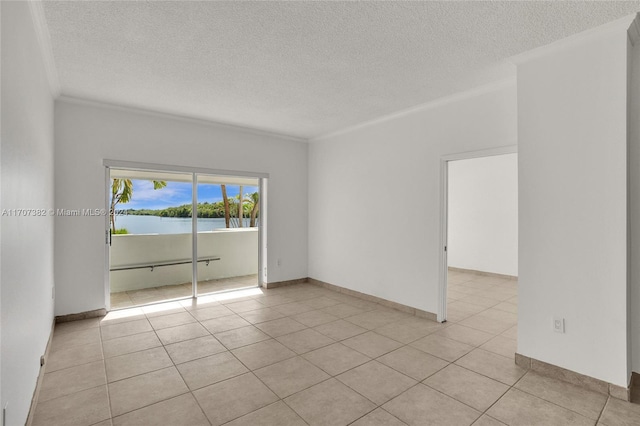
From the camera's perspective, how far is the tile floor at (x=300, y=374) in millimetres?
2197

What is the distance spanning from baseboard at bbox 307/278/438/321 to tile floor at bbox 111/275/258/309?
50.6 inches

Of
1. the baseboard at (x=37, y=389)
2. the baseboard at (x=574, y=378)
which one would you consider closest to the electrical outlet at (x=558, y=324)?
the baseboard at (x=574, y=378)

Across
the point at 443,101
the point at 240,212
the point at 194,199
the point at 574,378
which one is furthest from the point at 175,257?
the point at 574,378

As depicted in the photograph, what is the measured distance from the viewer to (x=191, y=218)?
16.7ft

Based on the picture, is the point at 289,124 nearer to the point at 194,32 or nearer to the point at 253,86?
the point at 253,86

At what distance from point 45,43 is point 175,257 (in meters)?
3.56

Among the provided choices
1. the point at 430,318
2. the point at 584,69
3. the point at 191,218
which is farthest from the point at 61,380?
the point at 584,69

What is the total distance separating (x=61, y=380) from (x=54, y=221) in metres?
2.09

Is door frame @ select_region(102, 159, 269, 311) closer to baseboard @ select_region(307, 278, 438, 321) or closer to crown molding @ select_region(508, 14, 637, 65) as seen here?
baseboard @ select_region(307, 278, 438, 321)

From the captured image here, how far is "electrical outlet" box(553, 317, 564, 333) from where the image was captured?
2.67m

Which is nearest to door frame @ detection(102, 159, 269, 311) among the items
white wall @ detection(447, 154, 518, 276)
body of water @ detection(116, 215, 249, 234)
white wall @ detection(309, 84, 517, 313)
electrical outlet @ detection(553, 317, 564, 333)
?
body of water @ detection(116, 215, 249, 234)

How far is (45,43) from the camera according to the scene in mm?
2680

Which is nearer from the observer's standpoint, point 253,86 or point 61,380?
point 61,380

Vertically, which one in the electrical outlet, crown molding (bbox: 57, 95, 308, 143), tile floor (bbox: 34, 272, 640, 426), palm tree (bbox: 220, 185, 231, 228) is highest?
crown molding (bbox: 57, 95, 308, 143)
